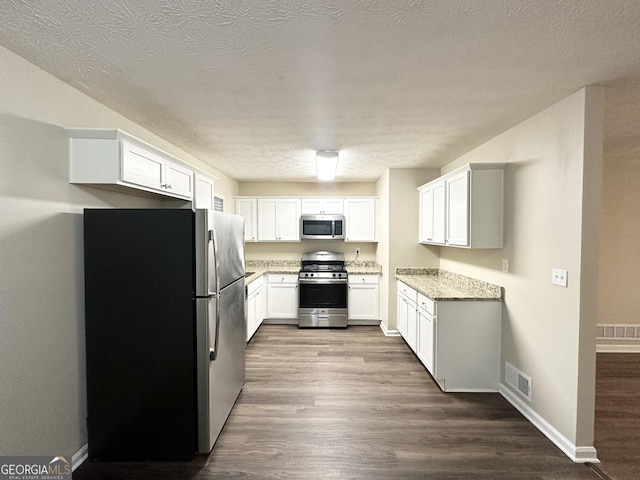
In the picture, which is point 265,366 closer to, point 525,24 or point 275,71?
point 275,71

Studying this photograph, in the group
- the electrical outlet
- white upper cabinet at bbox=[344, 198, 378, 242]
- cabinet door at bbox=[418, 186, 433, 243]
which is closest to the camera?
the electrical outlet

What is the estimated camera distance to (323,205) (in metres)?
5.33

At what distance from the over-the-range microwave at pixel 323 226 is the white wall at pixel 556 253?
2736 millimetres

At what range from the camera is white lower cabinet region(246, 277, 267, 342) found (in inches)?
164

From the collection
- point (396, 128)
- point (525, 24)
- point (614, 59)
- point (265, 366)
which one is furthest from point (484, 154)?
point (265, 366)

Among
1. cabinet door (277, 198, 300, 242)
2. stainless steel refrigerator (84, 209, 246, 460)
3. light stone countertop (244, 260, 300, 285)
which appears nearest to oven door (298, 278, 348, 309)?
light stone countertop (244, 260, 300, 285)

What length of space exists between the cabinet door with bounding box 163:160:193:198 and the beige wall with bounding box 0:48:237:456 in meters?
0.55

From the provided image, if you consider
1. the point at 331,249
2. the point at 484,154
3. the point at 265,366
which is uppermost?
the point at 484,154

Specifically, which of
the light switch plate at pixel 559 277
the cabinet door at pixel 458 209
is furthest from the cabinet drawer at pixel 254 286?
the light switch plate at pixel 559 277

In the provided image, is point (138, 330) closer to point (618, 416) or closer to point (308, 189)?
point (618, 416)

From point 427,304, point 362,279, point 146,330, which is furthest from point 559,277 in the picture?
point 362,279

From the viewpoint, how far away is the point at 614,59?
165cm

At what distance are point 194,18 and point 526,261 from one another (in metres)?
2.83

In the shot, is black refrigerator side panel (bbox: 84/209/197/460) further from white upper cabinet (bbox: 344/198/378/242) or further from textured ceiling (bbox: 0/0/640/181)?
white upper cabinet (bbox: 344/198/378/242)
